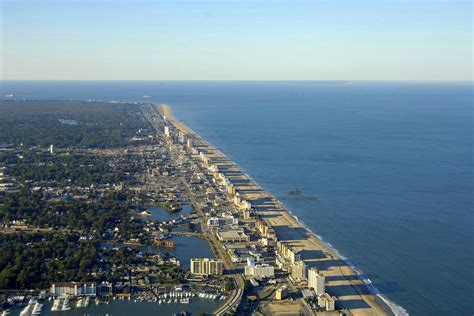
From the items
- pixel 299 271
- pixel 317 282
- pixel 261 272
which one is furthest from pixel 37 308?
pixel 317 282

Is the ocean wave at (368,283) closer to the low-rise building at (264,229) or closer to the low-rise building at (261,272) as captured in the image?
the low-rise building at (264,229)

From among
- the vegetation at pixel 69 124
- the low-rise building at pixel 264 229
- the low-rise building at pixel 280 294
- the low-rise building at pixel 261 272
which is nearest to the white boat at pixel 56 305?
the low-rise building at pixel 261 272

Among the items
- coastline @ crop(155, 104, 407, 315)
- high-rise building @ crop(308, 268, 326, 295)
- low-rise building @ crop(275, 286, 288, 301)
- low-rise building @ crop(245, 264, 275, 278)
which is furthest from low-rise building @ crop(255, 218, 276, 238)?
low-rise building @ crop(275, 286, 288, 301)

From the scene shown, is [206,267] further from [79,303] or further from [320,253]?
[320,253]

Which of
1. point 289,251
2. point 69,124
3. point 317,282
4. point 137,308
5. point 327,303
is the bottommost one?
point 137,308

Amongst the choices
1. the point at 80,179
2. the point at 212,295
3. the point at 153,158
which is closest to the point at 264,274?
the point at 212,295

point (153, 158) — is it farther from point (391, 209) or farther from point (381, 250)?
point (381, 250)
